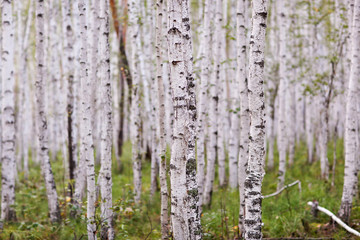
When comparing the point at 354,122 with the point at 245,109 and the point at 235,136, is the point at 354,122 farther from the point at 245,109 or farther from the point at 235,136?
the point at 235,136

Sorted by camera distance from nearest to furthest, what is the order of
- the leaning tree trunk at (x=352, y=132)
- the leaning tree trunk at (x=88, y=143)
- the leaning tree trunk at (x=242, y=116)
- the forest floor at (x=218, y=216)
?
the leaning tree trunk at (x=88, y=143) → the leaning tree trunk at (x=242, y=116) → the forest floor at (x=218, y=216) → the leaning tree trunk at (x=352, y=132)

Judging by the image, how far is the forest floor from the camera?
6.27 m

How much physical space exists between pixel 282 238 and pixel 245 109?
2.40 m

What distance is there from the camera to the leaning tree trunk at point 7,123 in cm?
701

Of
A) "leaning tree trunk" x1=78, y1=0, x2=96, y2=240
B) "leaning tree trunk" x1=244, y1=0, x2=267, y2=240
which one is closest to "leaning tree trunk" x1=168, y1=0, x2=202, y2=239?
"leaning tree trunk" x1=244, y1=0, x2=267, y2=240

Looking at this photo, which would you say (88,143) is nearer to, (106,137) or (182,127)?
(106,137)

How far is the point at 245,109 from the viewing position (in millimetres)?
6180

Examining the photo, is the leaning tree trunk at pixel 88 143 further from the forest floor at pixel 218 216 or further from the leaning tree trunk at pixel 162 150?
the leaning tree trunk at pixel 162 150

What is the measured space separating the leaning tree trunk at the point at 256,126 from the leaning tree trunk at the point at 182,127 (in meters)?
0.71

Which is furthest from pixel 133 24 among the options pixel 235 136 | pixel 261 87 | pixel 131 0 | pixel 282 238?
pixel 282 238

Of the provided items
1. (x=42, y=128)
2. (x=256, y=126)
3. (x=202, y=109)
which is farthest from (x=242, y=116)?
(x=42, y=128)

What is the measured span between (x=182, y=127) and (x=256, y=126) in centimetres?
94

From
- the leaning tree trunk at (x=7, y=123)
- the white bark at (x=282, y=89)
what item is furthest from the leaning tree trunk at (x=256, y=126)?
the leaning tree trunk at (x=7, y=123)

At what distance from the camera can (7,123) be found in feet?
23.0
